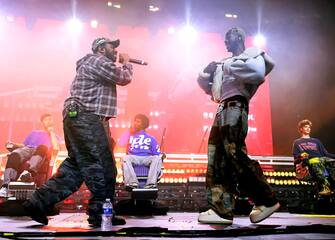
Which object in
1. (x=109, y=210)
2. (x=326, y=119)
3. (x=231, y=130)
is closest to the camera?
(x=109, y=210)

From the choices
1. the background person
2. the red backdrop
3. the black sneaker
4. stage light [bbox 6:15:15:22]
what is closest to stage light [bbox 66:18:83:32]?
the red backdrop

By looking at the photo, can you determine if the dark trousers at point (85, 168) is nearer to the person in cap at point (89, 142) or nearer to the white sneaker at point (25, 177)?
the person in cap at point (89, 142)

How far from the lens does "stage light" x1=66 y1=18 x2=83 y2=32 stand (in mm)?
10141

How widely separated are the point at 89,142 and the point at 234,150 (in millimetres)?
1250

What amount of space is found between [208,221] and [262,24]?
8860 millimetres

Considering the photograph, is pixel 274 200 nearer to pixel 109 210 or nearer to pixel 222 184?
pixel 222 184

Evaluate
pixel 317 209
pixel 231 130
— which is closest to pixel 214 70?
pixel 231 130

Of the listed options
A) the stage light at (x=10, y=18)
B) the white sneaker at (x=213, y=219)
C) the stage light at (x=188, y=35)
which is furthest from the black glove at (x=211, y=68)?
the stage light at (x=10, y=18)

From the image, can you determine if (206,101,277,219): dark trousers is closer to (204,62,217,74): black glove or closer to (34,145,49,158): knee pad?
(204,62,217,74): black glove

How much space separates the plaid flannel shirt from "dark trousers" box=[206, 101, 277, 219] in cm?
98

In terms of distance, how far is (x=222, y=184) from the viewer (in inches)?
123

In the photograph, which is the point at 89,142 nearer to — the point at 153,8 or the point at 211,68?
the point at 211,68

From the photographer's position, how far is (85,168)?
290 cm

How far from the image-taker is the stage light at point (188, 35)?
10.5 meters
